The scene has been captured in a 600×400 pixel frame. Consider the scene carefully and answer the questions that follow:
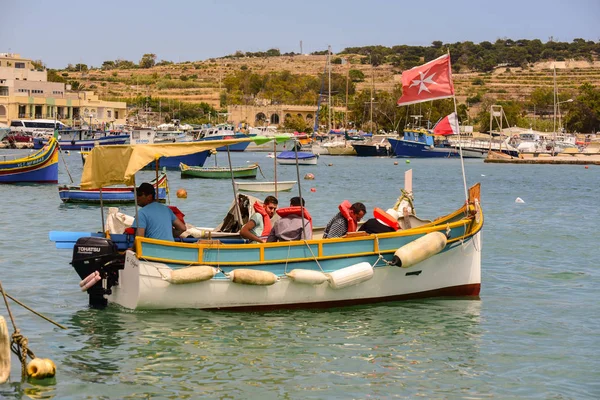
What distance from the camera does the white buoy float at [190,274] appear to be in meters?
13.9

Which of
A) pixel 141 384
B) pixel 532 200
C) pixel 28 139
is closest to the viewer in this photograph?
pixel 141 384

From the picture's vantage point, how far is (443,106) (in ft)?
398

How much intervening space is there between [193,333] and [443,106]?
11067 centimetres

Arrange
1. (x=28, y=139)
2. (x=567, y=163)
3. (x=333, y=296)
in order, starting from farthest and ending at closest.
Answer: (x=28, y=139), (x=567, y=163), (x=333, y=296)

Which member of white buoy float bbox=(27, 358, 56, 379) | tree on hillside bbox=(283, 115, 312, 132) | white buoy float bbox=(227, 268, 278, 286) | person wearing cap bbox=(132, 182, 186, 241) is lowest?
white buoy float bbox=(27, 358, 56, 379)

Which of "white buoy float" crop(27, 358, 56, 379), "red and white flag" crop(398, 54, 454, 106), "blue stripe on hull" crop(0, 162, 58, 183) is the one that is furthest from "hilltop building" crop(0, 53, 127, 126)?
"white buoy float" crop(27, 358, 56, 379)

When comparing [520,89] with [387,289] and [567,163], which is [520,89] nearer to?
[567,163]

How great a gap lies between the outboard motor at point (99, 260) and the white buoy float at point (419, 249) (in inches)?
177

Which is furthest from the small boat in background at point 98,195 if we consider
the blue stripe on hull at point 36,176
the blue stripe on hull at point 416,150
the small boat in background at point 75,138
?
the blue stripe on hull at point 416,150

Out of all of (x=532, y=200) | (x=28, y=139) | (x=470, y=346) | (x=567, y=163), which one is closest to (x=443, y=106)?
(x=567, y=163)

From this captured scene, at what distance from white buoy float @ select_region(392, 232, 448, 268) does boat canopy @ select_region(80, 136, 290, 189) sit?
2.93 meters

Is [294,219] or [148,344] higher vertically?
[294,219]

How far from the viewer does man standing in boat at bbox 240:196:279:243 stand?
608 inches

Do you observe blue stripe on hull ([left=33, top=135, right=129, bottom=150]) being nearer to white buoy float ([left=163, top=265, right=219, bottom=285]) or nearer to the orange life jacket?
the orange life jacket
